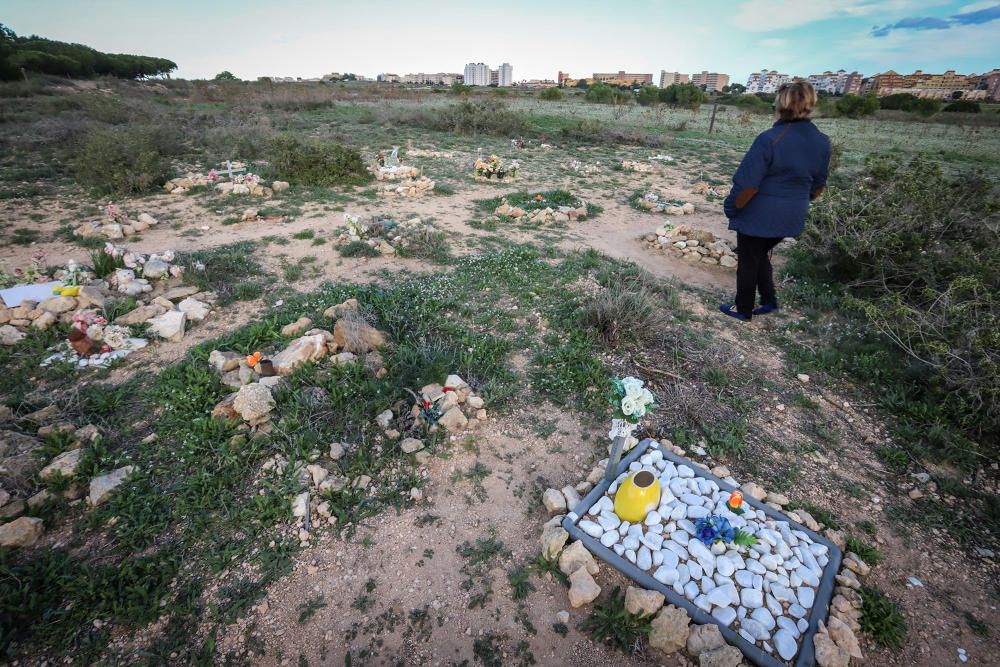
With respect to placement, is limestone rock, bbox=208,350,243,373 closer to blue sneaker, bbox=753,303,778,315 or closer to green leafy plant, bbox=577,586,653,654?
green leafy plant, bbox=577,586,653,654

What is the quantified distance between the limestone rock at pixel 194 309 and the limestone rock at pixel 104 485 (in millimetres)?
2048

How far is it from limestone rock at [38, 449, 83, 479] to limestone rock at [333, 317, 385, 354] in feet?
5.89

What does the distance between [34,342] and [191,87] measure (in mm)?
32513

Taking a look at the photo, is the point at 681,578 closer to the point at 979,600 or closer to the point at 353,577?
the point at 979,600

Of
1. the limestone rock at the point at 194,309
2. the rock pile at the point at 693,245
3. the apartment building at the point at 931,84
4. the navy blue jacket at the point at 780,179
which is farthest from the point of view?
the apartment building at the point at 931,84

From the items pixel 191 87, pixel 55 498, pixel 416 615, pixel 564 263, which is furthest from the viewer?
pixel 191 87

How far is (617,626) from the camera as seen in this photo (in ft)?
6.67

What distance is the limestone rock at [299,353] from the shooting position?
11.4 feet

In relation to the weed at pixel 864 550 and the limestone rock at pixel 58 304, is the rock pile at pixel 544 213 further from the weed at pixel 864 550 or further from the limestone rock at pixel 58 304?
the weed at pixel 864 550

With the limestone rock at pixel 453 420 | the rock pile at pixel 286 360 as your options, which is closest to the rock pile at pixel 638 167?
the rock pile at pixel 286 360

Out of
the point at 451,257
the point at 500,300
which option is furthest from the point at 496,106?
the point at 500,300

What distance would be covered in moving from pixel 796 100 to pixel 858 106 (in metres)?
29.4

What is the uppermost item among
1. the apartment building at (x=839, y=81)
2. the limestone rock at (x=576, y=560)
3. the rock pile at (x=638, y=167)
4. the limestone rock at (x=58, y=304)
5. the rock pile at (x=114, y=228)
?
the apartment building at (x=839, y=81)

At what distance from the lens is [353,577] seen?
2256 millimetres
